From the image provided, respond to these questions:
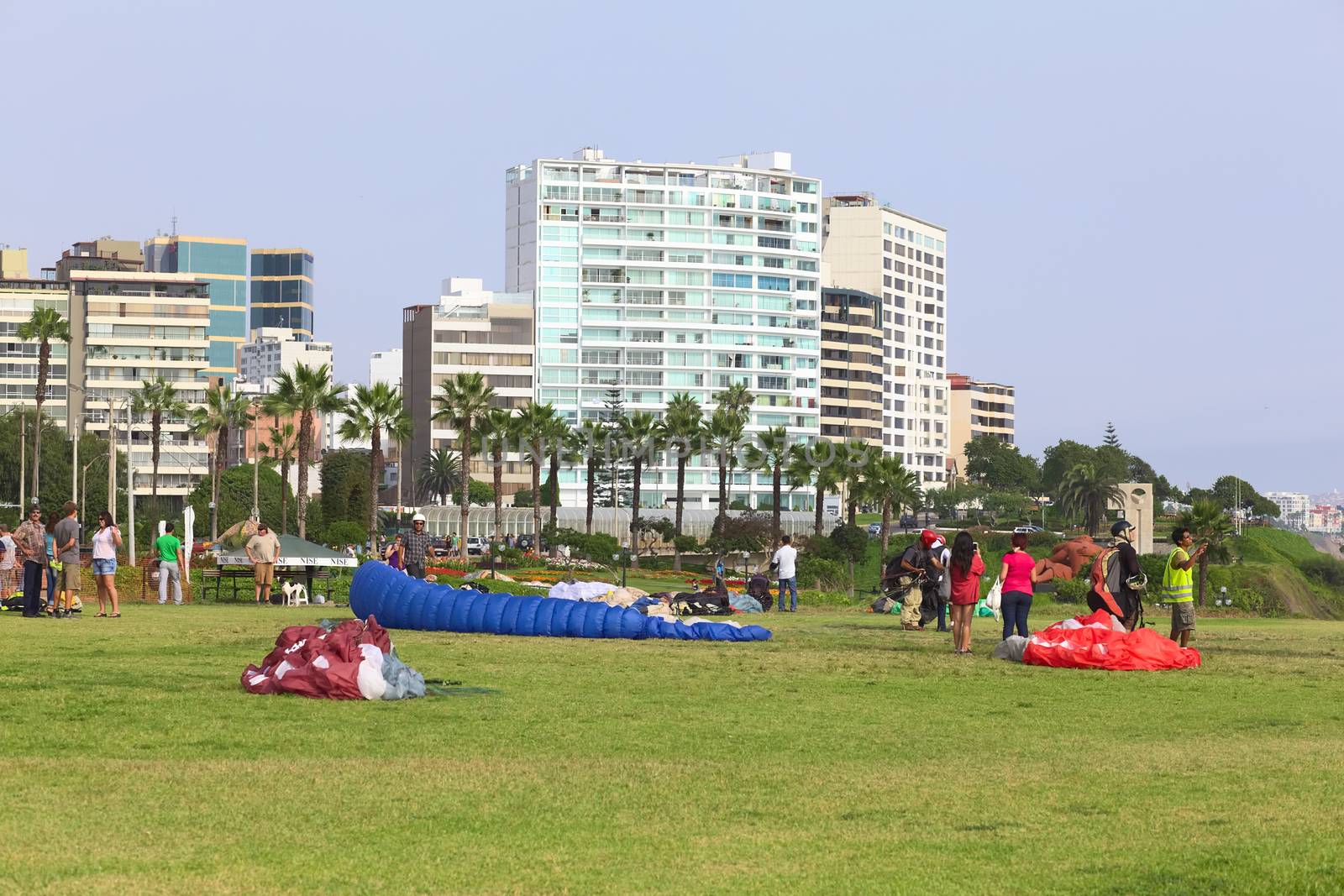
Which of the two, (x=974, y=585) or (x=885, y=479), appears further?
(x=885, y=479)

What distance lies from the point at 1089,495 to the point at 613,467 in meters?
40.5

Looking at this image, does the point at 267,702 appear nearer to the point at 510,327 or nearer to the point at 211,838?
the point at 211,838

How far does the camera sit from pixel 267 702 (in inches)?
570

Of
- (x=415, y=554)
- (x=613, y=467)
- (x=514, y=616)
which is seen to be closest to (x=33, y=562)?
(x=415, y=554)

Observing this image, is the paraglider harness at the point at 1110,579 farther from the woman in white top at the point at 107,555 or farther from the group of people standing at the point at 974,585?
the woman in white top at the point at 107,555

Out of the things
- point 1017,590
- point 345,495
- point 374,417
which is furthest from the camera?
point 345,495

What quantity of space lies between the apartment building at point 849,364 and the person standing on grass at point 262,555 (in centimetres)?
15559

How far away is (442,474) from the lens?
163 m

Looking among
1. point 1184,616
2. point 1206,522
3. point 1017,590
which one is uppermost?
point 1206,522

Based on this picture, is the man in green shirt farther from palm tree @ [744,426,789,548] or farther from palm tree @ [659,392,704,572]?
palm tree @ [744,426,789,548]

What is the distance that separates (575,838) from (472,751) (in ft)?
10.7

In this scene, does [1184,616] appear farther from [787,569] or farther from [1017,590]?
[787,569]

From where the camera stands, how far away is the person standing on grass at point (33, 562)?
27906mm

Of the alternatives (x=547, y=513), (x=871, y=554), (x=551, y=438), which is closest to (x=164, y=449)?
(x=547, y=513)
